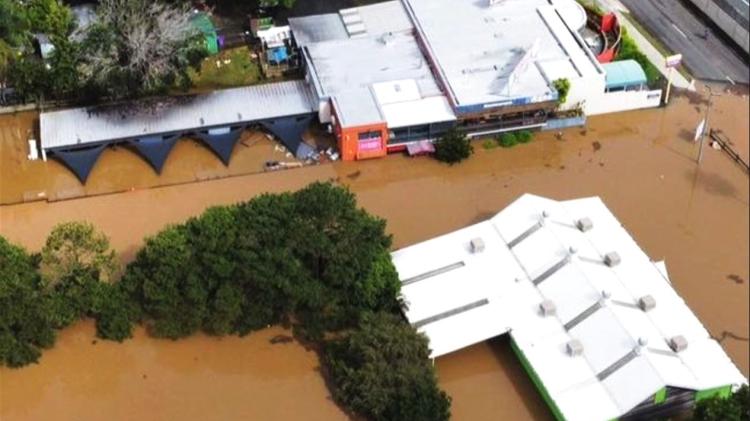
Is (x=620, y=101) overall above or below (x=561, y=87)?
below

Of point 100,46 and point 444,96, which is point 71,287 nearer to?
point 100,46

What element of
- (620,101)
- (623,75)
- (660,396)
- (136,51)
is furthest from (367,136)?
(660,396)

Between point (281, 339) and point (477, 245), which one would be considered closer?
point (281, 339)

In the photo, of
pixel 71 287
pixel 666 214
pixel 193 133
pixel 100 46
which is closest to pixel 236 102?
pixel 193 133

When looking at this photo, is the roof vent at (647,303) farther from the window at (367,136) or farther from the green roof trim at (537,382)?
the window at (367,136)

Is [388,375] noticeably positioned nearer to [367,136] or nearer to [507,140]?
[367,136]

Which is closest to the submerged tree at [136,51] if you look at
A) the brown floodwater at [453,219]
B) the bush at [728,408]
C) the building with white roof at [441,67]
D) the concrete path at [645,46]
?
the brown floodwater at [453,219]

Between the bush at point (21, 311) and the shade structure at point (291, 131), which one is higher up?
the shade structure at point (291, 131)
